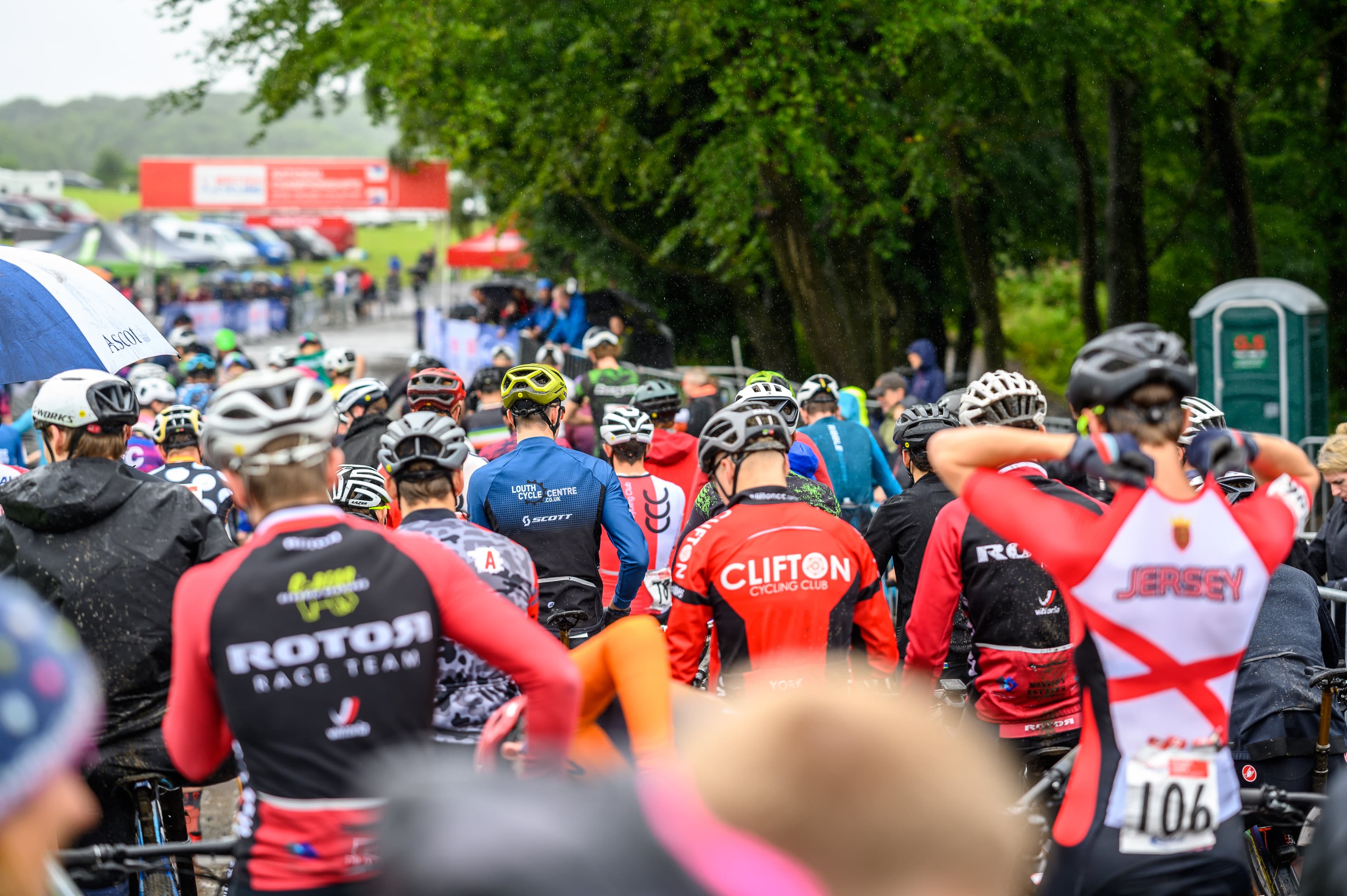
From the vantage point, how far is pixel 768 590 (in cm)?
435

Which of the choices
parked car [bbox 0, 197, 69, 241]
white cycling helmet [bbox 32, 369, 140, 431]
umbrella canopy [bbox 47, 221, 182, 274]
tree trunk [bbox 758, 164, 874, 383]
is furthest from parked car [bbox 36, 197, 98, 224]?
white cycling helmet [bbox 32, 369, 140, 431]

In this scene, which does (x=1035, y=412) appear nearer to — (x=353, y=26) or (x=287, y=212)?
(x=353, y=26)

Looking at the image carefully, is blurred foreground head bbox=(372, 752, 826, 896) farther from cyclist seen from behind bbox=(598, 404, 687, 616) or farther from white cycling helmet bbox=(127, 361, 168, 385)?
white cycling helmet bbox=(127, 361, 168, 385)

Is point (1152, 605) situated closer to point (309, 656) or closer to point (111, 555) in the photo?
point (309, 656)

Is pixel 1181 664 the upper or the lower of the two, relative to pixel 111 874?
upper

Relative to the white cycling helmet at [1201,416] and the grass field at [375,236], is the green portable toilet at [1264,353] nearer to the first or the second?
the white cycling helmet at [1201,416]

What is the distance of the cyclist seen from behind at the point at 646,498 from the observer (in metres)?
7.55

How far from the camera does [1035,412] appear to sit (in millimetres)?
4770

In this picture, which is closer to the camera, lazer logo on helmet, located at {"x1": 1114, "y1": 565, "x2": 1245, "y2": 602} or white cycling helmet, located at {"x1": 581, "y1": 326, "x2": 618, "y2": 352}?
lazer logo on helmet, located at {"x1": 1114, "y1": 565, "x2": 1245, "y2": 602}

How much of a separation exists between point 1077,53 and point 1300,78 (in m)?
8.41

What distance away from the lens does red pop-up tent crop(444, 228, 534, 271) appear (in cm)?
3488

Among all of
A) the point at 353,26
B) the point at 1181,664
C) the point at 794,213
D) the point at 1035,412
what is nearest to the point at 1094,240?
the point at 794,213

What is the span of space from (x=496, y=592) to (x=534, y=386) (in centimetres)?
293

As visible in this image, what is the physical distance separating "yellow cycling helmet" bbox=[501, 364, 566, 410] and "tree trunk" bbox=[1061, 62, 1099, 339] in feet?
52.3
